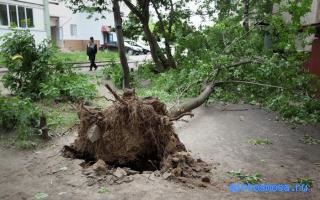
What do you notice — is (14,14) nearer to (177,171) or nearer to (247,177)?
(177,171)

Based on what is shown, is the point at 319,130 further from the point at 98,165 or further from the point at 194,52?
the point at 194,52

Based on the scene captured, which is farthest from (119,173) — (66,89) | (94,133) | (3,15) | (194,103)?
(3,15)

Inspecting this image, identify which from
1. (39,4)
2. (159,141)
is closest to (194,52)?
(159,141)

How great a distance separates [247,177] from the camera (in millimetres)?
5234

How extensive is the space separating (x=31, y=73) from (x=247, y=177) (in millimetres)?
6872

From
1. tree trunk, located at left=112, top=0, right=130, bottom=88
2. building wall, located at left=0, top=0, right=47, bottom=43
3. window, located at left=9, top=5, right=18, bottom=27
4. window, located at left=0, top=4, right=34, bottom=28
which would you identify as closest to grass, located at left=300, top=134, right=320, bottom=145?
tree trunk, located at left=112, top=0, right=130, bottom=88

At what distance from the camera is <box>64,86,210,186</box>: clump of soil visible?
18.6 ft

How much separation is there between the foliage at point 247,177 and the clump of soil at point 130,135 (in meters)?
0.43

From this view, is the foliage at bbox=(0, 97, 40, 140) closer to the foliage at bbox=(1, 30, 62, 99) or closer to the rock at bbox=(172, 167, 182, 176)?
the foliage at bbox=(1, 30, 62, 99)

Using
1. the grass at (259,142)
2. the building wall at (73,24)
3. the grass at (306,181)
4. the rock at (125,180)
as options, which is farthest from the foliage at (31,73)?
the building wall at (73,24)

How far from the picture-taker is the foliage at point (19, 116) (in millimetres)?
7002

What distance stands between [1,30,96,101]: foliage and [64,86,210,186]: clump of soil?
4.09m

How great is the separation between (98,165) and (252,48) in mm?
9097

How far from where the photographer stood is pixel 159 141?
5832 millimetres
